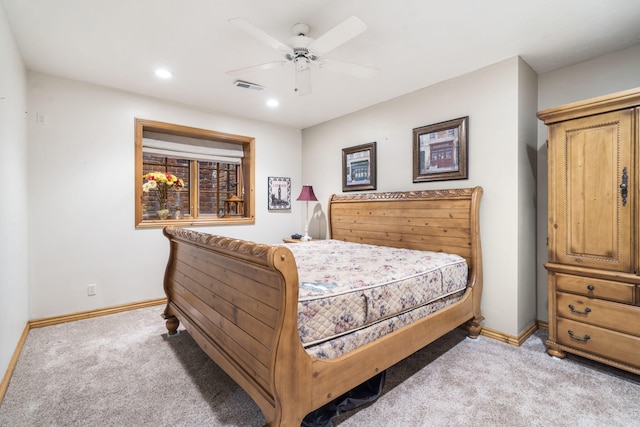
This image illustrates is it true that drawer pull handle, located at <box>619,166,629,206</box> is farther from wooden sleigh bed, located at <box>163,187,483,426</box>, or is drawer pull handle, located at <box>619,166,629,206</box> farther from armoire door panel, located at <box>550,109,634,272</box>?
wooden sleigh bed, located at <box>163,187,483,426</box>

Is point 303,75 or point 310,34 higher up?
point 310,34

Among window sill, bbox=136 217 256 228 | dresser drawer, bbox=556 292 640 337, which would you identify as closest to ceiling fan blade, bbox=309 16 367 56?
dresser drawer, bbox=556 292 640 337

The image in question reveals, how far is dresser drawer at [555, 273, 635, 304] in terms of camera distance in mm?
2031

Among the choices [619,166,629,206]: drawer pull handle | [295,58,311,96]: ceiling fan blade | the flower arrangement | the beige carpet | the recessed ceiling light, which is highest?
the recessed ceiling light

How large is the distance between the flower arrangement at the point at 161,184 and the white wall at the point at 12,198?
105cm

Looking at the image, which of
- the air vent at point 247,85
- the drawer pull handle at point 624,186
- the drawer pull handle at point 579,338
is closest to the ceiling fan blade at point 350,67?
the air vent at point 247,85

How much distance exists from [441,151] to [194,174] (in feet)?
10.4

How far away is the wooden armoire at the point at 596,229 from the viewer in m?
2.01

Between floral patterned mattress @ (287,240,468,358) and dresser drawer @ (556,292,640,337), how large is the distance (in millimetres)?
716

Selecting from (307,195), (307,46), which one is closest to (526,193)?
(307,46)

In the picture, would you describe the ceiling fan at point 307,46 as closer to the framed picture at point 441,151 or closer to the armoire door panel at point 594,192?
the framed picture at point 441,151

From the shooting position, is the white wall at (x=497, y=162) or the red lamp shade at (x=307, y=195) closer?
the white wall at (x=497, y=162)

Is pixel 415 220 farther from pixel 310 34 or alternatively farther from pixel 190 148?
pixel 190 148

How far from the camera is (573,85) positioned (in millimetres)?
2695
